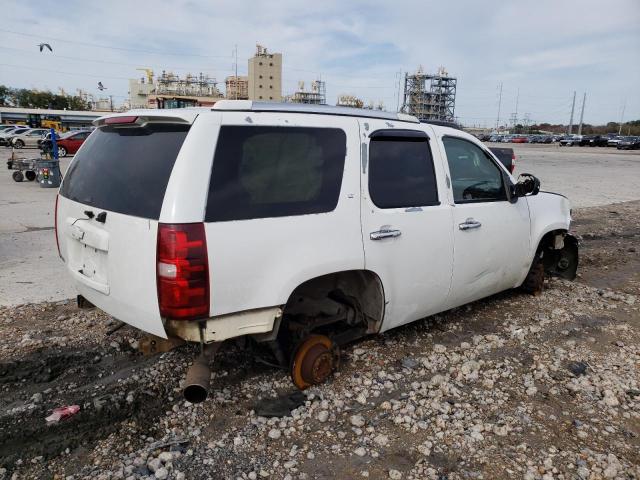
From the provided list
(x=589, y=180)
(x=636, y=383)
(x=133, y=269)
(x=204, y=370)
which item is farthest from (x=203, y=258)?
(x=589, y=180)

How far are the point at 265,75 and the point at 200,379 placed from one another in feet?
280

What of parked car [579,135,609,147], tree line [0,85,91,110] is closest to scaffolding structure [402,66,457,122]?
parked car [579,135,609,147]

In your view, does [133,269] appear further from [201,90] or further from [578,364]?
[201,90]

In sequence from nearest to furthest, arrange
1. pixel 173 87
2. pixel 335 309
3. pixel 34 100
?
pixel 335 309
pixel 34 100
pixel 173 87

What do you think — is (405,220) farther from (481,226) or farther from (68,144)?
(68,144)

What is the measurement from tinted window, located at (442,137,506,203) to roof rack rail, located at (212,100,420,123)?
49cm

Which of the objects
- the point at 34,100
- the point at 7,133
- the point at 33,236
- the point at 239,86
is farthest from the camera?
the point at 34,100

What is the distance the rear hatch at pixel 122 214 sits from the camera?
268 centimetres

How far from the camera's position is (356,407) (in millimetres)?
3240

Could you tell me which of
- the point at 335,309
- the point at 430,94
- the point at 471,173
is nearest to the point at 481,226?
the point at 471,173

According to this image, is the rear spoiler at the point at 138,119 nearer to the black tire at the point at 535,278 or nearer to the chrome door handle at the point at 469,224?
the chrome door handle at the point at 469,224

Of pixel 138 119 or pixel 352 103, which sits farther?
pixel 352 103

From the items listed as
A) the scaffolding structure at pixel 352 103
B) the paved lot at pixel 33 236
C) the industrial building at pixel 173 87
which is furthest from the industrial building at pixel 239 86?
the paved lot at pixel 33 236

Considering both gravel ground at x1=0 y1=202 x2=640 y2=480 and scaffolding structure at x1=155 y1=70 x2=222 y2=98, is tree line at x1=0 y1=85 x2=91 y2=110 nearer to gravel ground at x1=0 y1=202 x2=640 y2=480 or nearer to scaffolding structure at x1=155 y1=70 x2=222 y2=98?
scaffolding structure at x1=155 y1=70 x2=222 y2=98
